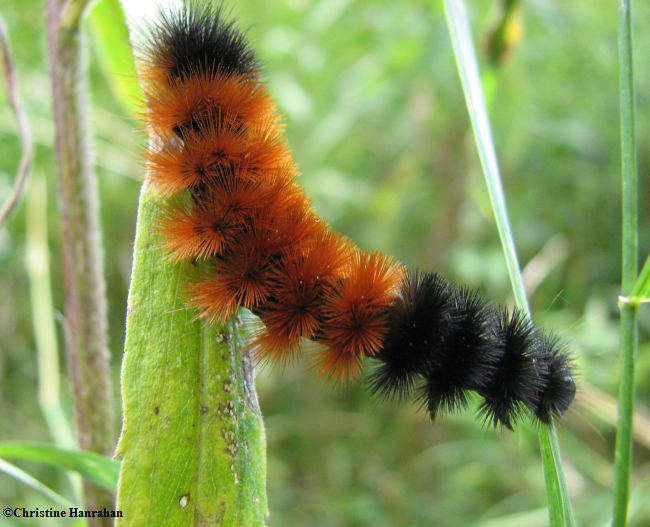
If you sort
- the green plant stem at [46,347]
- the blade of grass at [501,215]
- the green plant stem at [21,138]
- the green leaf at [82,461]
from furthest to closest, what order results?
the green plant stem at [46,347] → the green plant stem at [21,138] → the green leaf at [82,461] → the blade of grass at [501,215]

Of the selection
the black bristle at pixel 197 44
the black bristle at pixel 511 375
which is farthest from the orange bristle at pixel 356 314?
the black bristle at pixel 197 44

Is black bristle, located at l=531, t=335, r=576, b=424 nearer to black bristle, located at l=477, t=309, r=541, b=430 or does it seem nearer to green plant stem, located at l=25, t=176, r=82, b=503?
black bristle, located at l=477, t=309, r=541, b=430

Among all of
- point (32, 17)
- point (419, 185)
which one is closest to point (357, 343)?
point (419, 185)

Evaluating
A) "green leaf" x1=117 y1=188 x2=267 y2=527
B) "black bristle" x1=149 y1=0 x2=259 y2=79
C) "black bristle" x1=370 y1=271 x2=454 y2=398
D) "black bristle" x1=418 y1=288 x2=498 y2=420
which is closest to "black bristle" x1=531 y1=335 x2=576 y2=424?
"black bristle" x1=418 y1=288 x2=498 y2=420

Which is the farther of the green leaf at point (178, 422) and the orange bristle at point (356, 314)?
the orange bristle at point (356, 314)

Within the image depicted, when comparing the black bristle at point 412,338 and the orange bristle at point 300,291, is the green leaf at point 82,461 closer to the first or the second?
the orange bristle at point 300,291

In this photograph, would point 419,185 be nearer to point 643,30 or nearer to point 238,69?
point 643,30

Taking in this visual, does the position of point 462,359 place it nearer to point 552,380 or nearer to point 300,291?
point 552,380
